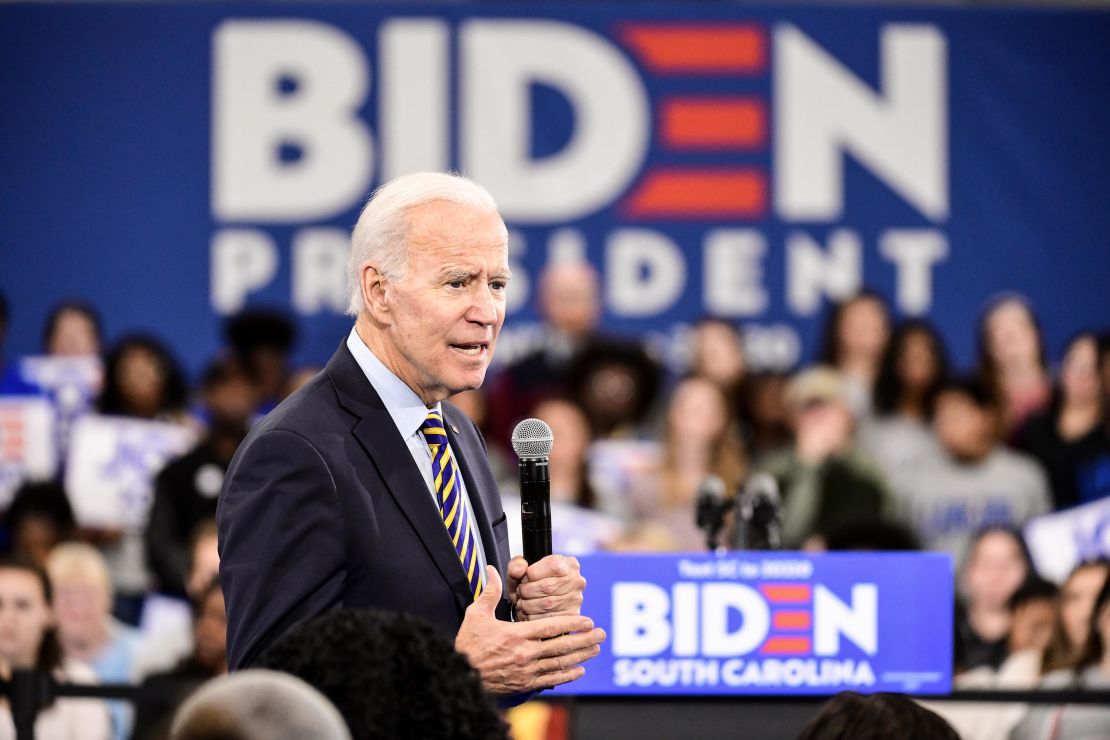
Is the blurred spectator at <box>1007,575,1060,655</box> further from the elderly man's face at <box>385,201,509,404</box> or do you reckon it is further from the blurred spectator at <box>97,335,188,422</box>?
the blurred spectator at <box>97,335,188,422</box>

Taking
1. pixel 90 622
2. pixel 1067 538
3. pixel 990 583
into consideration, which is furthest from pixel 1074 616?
pixel 90 622

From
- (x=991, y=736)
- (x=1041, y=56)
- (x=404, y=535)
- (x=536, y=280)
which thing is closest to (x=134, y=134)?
(x=536, y=280)

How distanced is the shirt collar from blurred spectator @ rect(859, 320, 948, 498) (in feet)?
14.0

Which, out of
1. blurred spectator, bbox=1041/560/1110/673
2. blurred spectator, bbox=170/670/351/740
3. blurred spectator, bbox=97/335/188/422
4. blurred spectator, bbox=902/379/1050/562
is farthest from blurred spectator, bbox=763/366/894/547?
blurred spectator, bbox=170/670/351/740

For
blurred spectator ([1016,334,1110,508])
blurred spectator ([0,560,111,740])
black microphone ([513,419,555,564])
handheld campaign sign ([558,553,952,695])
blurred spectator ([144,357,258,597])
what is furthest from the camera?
blurred spectator ([1016,334,1110,508])

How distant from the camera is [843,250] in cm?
753

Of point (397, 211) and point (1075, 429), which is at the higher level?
point (397, 211)

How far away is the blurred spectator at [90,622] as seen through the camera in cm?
510

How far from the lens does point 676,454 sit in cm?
578

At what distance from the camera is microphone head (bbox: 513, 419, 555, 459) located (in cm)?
205

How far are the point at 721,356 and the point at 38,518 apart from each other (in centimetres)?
277

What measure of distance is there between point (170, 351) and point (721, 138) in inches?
109

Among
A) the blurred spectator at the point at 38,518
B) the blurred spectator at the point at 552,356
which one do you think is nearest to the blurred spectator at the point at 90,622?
the blurred spectator at the point at 38,518

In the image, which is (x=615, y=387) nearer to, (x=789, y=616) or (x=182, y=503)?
(x=182, y=503)
